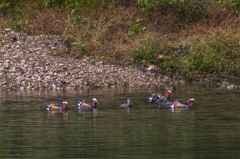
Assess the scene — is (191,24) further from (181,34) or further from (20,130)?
(20,130)

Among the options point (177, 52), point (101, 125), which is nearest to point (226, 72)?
point (177, 52)

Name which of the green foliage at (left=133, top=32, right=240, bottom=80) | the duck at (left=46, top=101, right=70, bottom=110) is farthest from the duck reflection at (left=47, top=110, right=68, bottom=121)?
the green foliage at (left=133, top=32, right=240, bottom=80)

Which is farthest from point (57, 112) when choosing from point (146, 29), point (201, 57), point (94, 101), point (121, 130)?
point (146, 29)

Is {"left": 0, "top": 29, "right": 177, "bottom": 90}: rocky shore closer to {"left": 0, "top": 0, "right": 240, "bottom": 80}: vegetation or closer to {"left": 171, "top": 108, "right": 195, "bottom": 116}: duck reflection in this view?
{"left": 0, "top": 0, "right": 240, "bottom": 80}: vegetation

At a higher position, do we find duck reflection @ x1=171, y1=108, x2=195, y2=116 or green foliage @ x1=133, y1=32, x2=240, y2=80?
green foliage @ x1=133, y1=32, x2=240, y2=80

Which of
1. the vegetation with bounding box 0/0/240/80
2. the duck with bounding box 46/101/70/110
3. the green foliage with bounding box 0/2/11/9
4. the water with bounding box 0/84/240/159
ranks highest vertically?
the green foliage with bounding box 0/2/11/9

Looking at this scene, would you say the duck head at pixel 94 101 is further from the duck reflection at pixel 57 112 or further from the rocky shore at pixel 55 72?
the rocky shore at pixel 55 72

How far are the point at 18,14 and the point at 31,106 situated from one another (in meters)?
17.9

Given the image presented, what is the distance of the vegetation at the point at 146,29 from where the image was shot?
80.1 ft

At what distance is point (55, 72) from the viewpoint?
2267cm

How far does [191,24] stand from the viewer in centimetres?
3041

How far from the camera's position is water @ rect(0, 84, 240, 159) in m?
7.67

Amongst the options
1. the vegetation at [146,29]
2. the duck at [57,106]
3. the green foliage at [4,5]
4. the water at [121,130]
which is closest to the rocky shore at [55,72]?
the vegetation at [146,29]

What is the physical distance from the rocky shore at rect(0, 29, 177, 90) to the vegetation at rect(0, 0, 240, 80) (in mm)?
1225
